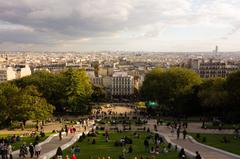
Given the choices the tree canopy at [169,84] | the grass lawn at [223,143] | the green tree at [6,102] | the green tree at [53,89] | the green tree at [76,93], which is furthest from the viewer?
the tree canopy at [169,84]

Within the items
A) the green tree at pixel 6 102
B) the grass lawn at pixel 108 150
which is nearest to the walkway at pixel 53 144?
the grass lawn at pixel 108 150

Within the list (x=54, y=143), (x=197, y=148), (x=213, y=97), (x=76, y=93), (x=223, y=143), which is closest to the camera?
(x=197, y=148)

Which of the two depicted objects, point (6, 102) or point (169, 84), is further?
point (169, 84)

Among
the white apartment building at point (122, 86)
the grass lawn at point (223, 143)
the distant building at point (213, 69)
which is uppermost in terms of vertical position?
the grass lawn at point (223, 143)

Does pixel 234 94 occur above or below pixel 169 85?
above

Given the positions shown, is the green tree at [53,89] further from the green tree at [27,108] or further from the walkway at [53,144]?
the walkway at [53,144]

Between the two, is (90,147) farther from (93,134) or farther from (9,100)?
(9,100)

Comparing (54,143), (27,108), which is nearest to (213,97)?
(27,108)

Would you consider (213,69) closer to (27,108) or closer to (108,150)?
(27,108)
